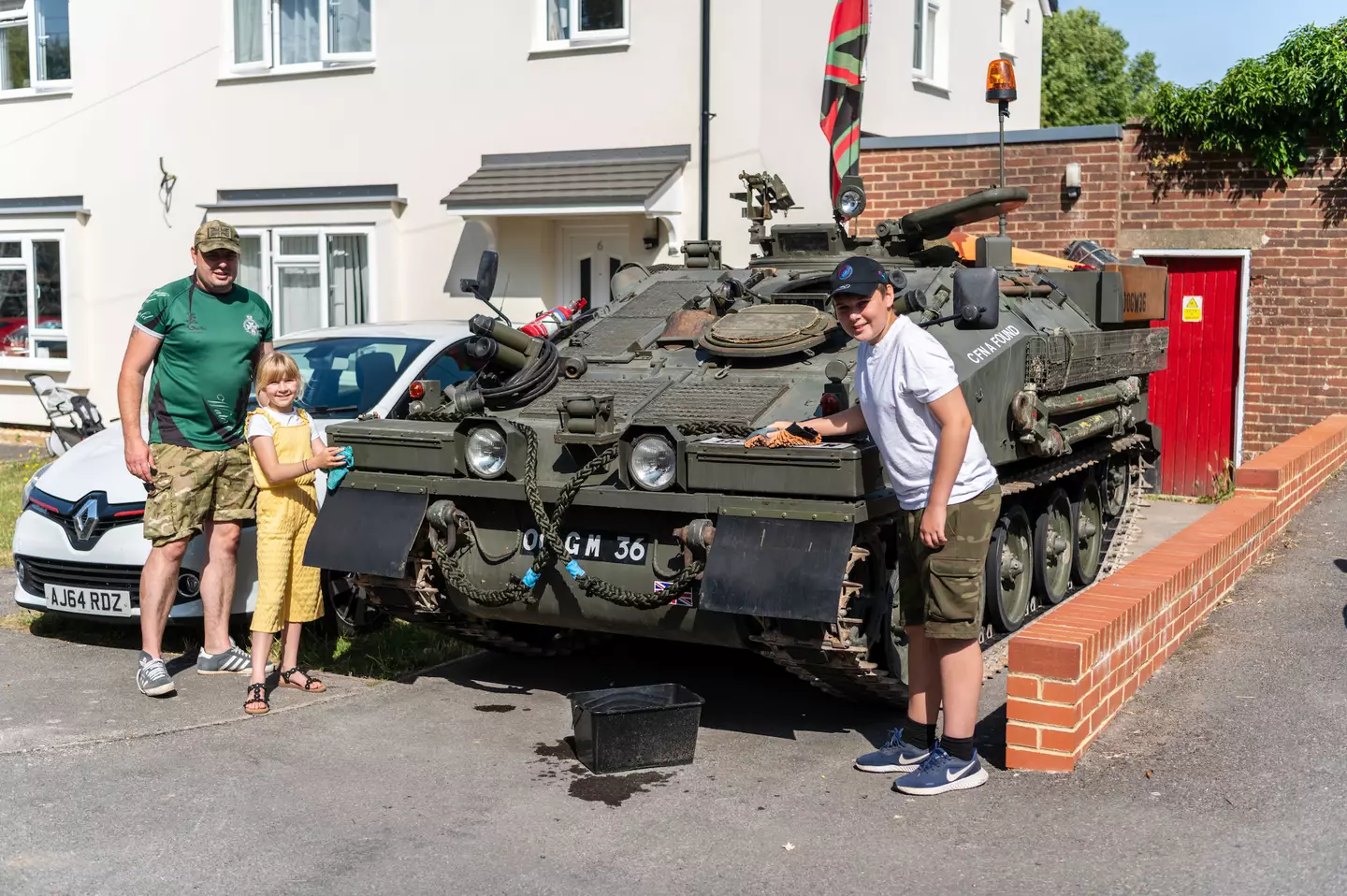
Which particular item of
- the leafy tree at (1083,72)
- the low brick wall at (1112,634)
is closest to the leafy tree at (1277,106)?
the low brick wall at (1112,634)

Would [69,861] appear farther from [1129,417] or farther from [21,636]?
[1129,417]

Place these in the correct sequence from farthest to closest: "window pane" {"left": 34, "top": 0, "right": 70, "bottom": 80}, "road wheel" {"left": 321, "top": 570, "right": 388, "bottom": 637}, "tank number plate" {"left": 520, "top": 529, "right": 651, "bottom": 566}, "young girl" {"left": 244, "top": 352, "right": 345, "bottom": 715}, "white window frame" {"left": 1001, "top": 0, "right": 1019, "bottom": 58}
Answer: "white window frame" {"left": 1001, "top": 0, "right": 1019, "bottom": 58} → "window pane" {"left": 34, "top": 0, "right": 70, "bottom": 80} → "road wheel" {"left": 321, "top": 570, "right": 388, "bottom": 637} → "young girl" {"left": 244, "top": 352, "right": 345, "bottom": 715} → "tank number plate" {"left": 520, "top": 529, "right": 651, "bottom": 566}

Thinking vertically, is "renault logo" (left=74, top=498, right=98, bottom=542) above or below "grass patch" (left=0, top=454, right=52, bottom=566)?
above

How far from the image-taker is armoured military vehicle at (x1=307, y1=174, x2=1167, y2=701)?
19.3ft

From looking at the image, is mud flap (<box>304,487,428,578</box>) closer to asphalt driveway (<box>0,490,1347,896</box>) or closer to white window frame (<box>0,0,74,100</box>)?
asphalt driveway (<box>0,490,1347,896</box>)

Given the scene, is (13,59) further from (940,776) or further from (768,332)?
(940,776)

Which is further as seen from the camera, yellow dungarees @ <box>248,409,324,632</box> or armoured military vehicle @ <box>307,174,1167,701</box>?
yellow dungarees @ <box>248,409,324,632</box>

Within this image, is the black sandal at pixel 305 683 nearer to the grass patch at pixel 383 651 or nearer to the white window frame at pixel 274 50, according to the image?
the grass patch at pixel 383 651

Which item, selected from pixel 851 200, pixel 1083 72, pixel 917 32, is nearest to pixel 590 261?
pixel 917 32

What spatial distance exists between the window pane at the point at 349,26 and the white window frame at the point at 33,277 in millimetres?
4275

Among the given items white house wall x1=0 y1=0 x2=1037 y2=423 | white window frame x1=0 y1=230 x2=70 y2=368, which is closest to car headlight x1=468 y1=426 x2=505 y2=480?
white house wall x1=0 y1=0 x2=1037 y2=423

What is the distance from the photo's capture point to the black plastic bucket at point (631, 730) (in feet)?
19.3

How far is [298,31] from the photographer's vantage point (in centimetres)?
1658

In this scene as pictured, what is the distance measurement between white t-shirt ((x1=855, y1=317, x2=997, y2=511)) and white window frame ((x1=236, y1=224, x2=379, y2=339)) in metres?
11.0
